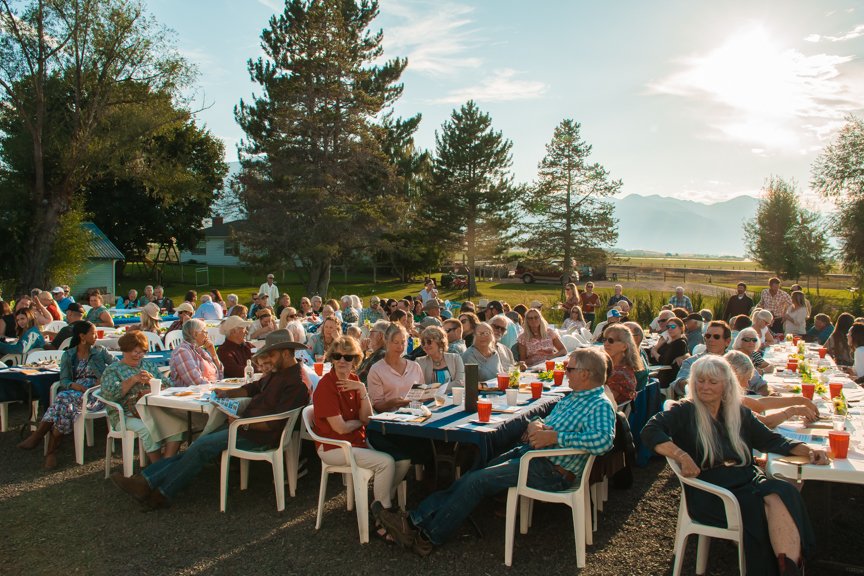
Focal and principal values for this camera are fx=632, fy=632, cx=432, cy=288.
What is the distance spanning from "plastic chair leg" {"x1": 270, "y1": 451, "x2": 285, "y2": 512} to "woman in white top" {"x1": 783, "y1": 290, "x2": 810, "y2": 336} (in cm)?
1005

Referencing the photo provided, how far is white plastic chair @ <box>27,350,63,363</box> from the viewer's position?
291 inches

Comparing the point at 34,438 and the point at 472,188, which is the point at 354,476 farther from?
the point at 472,188

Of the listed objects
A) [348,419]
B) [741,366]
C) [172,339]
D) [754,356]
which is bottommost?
[172,339]

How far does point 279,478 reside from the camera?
4715 millimetres

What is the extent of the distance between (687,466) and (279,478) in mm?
2871

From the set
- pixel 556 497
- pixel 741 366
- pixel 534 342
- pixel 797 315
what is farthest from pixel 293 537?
pixel 797 315

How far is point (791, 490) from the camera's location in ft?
10.6

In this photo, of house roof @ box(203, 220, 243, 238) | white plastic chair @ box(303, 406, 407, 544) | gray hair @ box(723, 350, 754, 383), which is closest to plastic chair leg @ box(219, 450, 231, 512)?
white plastic chair @ box(303, 406, 407, 544)

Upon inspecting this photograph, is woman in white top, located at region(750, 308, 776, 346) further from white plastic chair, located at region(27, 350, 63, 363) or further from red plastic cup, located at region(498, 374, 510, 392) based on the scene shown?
white plastic chair, located at region(27, 350, 63, 363)

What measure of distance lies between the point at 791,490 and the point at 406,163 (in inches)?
1080

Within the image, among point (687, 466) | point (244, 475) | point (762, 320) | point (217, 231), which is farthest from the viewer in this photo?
point (217, 231)

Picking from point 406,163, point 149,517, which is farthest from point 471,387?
point 406,163

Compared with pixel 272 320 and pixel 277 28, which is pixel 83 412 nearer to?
pixel 272 320

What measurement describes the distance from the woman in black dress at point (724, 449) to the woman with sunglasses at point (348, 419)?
175 centimetres
